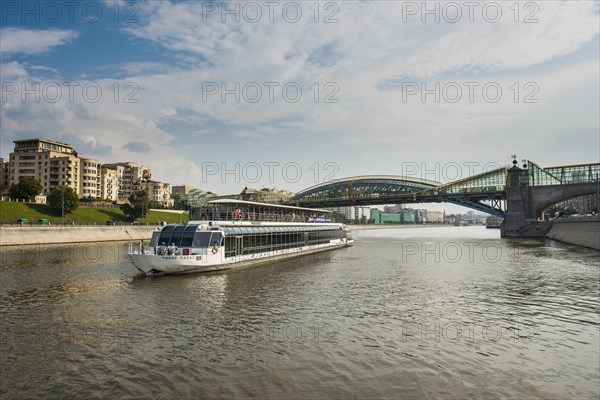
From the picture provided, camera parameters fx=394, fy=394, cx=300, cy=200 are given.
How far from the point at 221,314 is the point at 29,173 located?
149262 mm

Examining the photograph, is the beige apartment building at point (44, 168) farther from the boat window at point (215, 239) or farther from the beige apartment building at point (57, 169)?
the boat window at point (215, 239)

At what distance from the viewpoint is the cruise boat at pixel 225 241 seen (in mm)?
32188

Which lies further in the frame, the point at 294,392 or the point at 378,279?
the point at 378,279

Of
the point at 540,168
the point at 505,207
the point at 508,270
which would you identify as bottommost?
the point at 508,270

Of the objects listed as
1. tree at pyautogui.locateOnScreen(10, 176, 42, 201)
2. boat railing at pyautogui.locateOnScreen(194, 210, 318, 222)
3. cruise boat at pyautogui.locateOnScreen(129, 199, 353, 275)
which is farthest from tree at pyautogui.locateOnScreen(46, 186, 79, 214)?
boat railing at pyautogui.locateOnScreen(194, 210, 318, 222)

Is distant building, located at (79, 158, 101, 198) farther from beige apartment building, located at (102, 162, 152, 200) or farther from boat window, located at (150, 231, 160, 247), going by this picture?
boat window, located at (150, 231, 160, 247)

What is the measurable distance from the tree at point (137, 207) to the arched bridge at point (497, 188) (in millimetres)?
54671

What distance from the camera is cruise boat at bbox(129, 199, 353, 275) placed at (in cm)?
3219

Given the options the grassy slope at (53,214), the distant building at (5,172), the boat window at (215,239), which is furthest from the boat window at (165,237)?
the distant building at (5,172)

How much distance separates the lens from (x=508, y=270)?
38344mm

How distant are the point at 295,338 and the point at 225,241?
21.6m

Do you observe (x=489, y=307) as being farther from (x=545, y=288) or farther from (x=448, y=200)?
(x=448, y=200)

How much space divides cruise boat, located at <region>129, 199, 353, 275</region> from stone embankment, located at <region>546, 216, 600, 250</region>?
46.4 meters

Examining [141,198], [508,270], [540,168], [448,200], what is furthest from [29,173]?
[540,168]
